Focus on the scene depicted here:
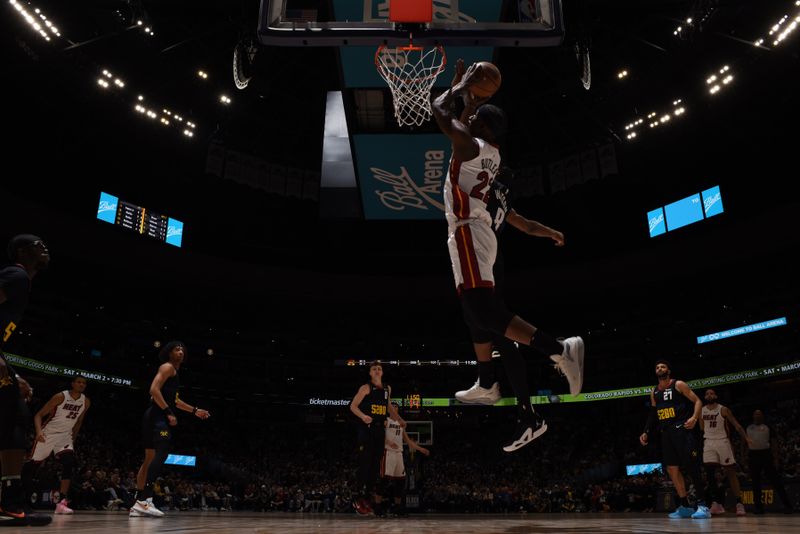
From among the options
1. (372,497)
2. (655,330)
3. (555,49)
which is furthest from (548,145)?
(372,497)

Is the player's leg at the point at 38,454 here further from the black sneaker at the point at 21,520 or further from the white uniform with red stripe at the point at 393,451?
the white uniform with red stripe at the point at 393,451

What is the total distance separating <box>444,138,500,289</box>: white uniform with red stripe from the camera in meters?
4.06

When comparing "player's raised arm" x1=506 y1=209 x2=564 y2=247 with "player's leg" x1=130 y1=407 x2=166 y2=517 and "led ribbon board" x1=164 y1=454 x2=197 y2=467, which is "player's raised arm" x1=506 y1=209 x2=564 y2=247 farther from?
"led ribbon board" x1=164 y1=454 x2=197 y2=467

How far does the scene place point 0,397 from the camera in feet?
13.9

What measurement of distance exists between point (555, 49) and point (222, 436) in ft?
71.4

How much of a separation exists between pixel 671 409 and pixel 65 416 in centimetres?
887

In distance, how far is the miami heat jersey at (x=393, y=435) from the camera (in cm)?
973

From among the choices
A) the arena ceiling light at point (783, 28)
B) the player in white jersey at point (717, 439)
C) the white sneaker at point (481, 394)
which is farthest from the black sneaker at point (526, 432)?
the arena ceiling light at point (783, 28)

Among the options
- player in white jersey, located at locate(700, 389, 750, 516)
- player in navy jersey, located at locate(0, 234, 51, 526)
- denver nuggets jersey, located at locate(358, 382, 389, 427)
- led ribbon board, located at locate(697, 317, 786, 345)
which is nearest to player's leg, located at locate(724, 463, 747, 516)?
player in white jersey, located at locate(700, 389, 750, 516)

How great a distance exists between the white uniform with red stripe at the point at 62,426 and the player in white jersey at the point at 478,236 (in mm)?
7220

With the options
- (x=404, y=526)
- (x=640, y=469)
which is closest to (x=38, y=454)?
(x=404, y=526)

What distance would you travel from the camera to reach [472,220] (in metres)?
4.18

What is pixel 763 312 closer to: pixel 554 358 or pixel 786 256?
pixel 786 256

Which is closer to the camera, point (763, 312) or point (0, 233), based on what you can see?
point (0, 233)
